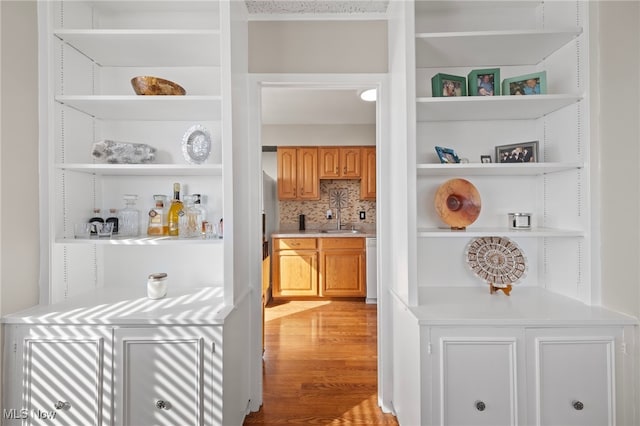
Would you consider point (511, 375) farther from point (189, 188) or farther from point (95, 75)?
point (95, 75)

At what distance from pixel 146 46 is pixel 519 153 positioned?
6.71ft

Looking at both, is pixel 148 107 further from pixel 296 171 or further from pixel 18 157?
pixel 296 171

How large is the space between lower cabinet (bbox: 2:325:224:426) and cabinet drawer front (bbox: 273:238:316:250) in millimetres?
3017

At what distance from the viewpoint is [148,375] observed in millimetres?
1351

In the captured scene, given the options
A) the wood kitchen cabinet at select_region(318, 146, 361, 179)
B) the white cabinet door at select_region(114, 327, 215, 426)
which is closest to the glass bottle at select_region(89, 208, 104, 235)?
the white cabinet door at select_region(114, 327, 215, 426)

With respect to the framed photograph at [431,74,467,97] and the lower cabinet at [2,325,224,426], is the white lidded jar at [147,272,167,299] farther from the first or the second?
the framed photograph at [431,74,467,97]

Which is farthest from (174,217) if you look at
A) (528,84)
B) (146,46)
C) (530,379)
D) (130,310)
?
(528,84)

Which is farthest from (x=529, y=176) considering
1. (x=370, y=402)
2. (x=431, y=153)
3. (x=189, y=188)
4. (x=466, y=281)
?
(x=189, y=188)

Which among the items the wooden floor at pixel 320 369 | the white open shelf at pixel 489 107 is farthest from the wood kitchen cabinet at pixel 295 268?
the white open shelf at pixel 489 107

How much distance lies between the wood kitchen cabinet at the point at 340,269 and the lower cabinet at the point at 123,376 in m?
3.07

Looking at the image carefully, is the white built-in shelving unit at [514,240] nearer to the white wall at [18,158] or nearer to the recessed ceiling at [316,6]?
the recessed ceiling at [316,6]

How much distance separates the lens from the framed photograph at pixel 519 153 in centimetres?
165

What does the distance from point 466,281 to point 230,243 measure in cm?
136

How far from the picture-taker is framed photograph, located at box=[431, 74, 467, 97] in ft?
5.29
